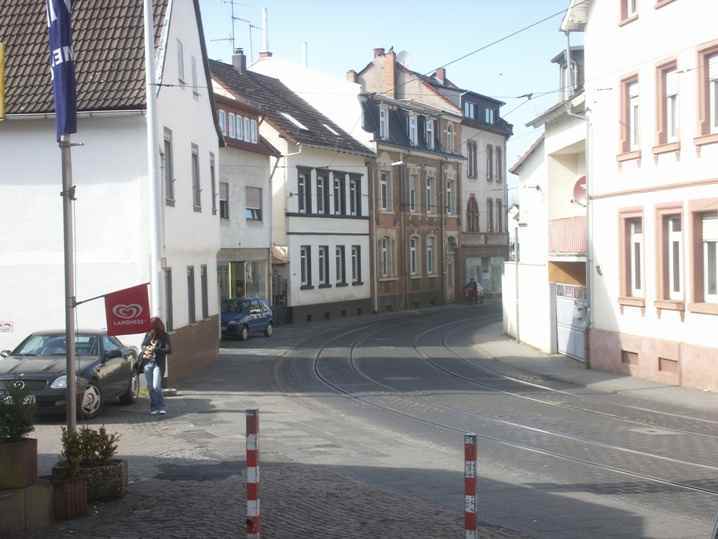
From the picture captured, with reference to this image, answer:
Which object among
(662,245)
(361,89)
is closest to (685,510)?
(662,245)

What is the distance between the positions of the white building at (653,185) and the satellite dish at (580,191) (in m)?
2.81

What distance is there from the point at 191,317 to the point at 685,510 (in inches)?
747

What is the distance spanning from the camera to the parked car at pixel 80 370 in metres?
17.5

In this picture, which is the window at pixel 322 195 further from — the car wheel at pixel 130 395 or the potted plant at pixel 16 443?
the potted plant at pixel 16 443

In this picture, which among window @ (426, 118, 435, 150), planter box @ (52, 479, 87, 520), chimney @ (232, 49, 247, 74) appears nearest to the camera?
planter box @ (52, 479, 87, 520)

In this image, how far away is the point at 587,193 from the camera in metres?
28.2

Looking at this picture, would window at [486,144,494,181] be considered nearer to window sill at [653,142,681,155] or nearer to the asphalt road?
the asphalt road

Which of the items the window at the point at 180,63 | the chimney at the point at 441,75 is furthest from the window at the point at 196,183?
the chimney at the point at 441,75

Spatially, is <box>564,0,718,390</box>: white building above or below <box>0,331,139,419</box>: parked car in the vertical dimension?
above

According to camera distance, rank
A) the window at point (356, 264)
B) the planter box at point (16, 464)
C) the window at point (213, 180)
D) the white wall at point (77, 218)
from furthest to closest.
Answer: the window at point (356, 264) → the window at point (213, 180) → the white wall at point (77, 218) → the planter box at point (16, 464)

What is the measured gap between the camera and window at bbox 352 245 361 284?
56.1 meters

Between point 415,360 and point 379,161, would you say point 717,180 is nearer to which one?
point 415,360

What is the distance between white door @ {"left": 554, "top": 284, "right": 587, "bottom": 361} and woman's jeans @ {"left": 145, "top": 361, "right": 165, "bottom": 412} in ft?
43.5

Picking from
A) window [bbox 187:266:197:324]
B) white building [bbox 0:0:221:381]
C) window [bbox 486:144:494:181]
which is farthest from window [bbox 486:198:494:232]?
white building [bbox 0:0:221:381]
